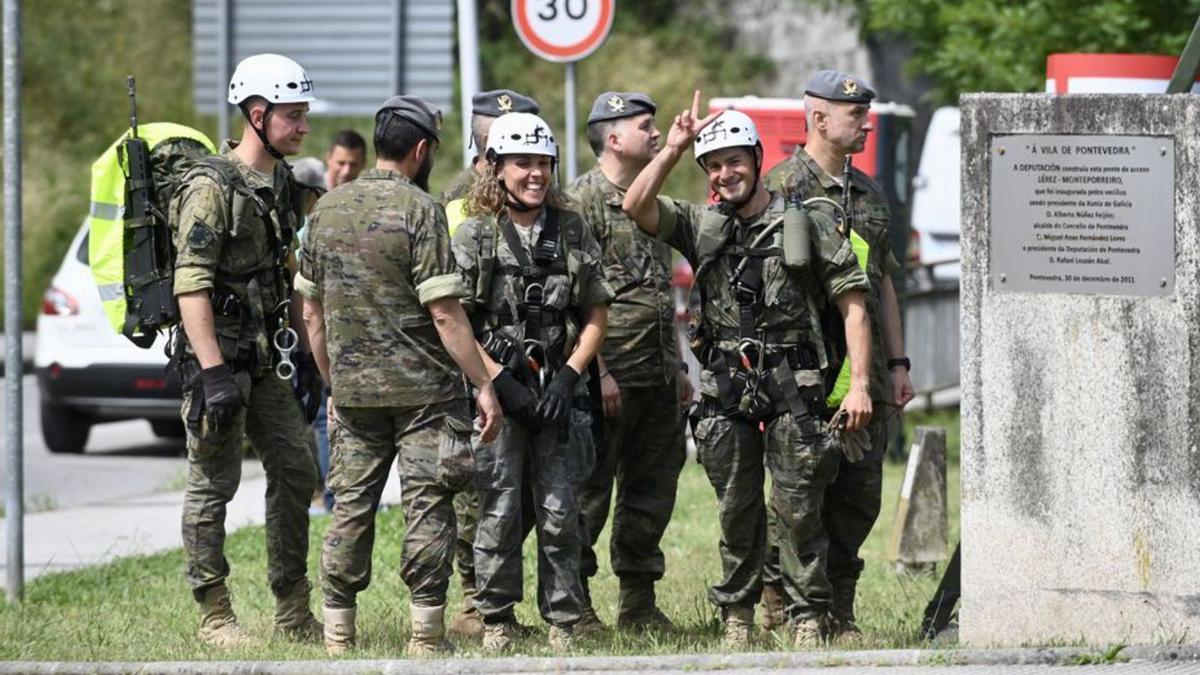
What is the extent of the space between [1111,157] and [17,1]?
4.61 meters

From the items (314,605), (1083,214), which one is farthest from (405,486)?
(1083,214)

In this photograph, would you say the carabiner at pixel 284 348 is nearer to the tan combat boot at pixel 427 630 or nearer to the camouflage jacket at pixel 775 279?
the tan combat boot at pixel 427 630

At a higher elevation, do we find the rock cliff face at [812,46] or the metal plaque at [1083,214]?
the rock cliff face at [812,46]

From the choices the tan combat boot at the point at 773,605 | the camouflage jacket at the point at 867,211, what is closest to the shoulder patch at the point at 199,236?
the camouflage jacket at the point at 867,211

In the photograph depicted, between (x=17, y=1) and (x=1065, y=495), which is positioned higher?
(x=17, y=1)

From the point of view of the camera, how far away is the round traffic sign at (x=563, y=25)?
9602 mm

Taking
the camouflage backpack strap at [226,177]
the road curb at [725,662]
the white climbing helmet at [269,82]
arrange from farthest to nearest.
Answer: the white climbing helmet at [269,82]
the camouflage backpack strap at [226,177]
the road curb at [725,662]

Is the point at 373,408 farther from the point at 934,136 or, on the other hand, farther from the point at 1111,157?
the point at 934,136

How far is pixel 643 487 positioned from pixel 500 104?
1.60 m

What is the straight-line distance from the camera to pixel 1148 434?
20.9 ft

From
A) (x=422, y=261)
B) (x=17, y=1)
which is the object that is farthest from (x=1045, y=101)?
(x=17, y=1)

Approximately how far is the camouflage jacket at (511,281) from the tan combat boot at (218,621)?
4.68 ft

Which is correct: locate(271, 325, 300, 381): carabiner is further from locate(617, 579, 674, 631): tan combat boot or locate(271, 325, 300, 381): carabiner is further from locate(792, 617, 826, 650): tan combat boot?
locate(792, 617, 826, 650): tan combat boot

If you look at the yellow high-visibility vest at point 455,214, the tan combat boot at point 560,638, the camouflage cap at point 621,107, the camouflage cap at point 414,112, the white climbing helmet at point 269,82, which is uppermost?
the white climbing helmet at point 269,82
